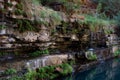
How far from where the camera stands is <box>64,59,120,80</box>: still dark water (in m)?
10.1

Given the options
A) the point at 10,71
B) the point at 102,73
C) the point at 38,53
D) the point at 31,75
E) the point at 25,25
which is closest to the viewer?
the point at 10,71

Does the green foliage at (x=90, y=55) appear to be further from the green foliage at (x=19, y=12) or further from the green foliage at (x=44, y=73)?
the green foliage at (x=19, y=12)

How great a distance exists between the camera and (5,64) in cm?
756

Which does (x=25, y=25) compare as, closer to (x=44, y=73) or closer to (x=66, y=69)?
(x=44, y=73)

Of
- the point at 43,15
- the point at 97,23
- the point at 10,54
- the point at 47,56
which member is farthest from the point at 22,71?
the point at 97,23

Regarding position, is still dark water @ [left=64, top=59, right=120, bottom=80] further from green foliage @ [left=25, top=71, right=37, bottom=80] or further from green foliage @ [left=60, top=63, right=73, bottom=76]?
green foliage @ [left=25, top=71, right=37, bottom=80]

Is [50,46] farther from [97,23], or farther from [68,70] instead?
[97,23]

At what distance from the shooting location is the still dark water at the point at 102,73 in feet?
33.1

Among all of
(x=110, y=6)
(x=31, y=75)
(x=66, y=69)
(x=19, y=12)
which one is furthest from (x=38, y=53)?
(x=110, y=6)

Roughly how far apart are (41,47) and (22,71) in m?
1.49

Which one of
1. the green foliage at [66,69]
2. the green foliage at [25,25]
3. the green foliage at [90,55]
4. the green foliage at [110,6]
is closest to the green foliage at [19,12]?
the green foliage at [25,25]

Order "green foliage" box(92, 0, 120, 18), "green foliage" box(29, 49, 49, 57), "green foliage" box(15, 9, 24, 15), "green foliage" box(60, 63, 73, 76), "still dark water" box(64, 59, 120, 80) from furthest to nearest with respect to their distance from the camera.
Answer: "green foliage" box(92, 0, 120, 18) → "still dark water" box(64, 59, 120, 80) → "green foliage" box(60, 63, 73, 76) → "green foliage" box(29, 49, 49, 57) → "green foliage" box(15, 9, 24, 15)

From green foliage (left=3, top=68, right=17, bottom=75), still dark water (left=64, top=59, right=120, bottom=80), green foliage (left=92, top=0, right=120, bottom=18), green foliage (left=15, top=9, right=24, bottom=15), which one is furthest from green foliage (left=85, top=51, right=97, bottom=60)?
green foliage (left=92, top=0, right=120, bottom=18)

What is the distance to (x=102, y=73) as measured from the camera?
11.2m
